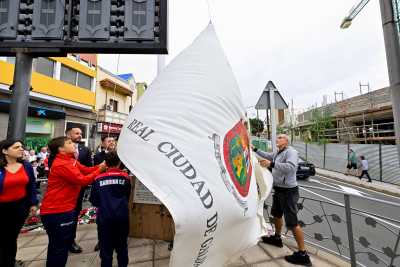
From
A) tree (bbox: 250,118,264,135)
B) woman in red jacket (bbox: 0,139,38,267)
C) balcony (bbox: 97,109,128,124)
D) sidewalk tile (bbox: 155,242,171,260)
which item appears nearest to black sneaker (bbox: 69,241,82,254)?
woman in red jacket (bbox: 0,139,38,267)

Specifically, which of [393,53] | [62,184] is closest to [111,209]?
[62,184]

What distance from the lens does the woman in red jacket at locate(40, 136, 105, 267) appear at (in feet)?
7.47

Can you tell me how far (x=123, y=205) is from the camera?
234cm

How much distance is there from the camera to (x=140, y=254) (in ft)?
10.2

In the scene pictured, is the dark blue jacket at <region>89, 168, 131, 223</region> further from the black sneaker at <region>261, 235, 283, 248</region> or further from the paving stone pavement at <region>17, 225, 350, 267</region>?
the black sneaker at <region>261, 235, 283, 248</region>

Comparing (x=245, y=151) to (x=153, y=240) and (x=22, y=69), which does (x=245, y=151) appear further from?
(x=22, y=69)

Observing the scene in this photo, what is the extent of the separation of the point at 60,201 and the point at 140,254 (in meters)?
1.44

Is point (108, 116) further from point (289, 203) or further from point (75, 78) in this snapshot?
point (289, 203)

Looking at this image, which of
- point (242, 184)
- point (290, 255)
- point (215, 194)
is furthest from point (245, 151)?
point (290, 255)

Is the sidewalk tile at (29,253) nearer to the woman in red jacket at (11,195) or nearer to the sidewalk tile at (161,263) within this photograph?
the woman in red jacket at (11,195)

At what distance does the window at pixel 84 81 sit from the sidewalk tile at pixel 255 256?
17.3 meters

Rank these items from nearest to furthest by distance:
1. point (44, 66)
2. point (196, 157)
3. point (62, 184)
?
point (196, 157), point (62, 184), point (44, 66)

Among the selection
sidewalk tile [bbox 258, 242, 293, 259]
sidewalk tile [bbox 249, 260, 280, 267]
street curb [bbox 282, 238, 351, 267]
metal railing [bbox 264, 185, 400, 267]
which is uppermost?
metal railing [bbox 264, 185, 400, 267]

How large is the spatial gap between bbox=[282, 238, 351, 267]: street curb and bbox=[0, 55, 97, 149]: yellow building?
13.3 meters
